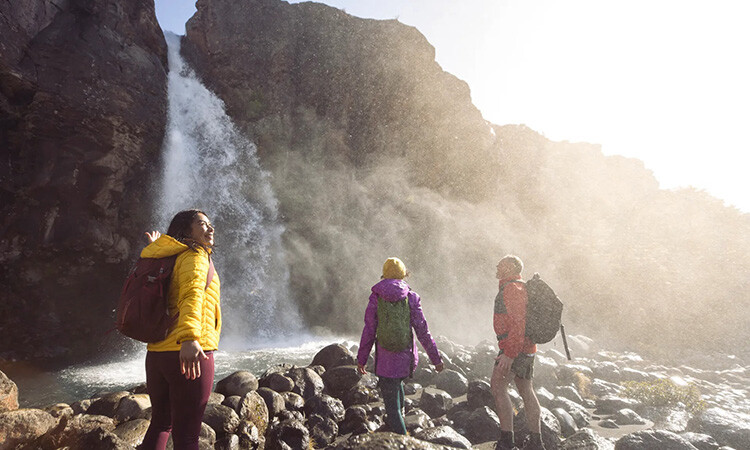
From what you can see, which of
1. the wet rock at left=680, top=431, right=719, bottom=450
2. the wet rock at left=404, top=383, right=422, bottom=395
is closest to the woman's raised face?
the wet rock at left=404, top=383, right=422, bottom=395

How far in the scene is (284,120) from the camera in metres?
25.6

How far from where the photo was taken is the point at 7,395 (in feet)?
12.6

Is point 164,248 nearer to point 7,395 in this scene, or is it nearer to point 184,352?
point 184,352

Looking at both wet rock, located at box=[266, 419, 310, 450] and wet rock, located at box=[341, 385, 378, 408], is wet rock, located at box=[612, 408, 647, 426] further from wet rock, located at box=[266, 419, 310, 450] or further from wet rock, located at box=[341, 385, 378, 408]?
wet rock, located at box=[266, 419, 310, 450]

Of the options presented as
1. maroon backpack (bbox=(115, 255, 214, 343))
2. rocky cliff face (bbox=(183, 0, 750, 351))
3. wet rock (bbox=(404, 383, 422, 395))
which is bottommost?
wet rock (bbox=(404, 383, 422, 395))

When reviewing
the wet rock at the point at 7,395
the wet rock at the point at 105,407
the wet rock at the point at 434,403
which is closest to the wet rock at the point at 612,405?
the wet rock at the point at 434,403

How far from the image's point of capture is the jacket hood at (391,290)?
3.81 meters

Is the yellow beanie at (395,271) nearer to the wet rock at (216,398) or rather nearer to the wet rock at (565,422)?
the wet rock at (216,398)

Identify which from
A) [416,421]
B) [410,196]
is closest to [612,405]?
[416,421]

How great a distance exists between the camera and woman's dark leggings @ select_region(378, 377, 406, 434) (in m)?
3.72

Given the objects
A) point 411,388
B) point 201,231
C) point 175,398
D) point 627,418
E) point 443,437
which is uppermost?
point 201,231

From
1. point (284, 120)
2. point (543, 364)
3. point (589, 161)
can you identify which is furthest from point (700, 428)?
point (589, 161)

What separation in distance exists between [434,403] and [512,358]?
2953 mm

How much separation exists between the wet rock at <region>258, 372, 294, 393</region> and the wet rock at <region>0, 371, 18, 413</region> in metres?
3.24
